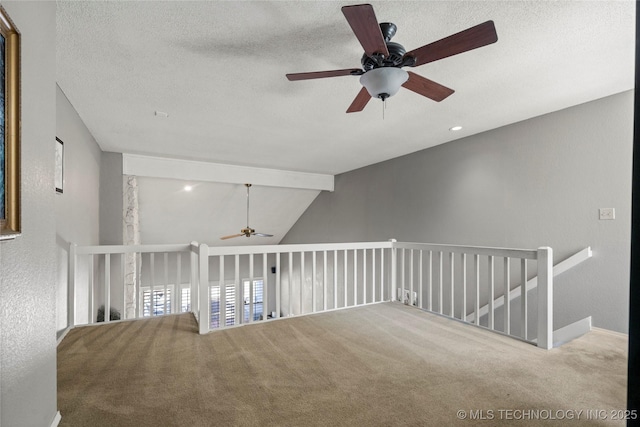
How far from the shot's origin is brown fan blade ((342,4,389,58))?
1250 mm

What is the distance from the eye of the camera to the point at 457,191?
4059mm

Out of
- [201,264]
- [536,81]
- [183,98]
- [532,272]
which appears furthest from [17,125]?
[532,272]

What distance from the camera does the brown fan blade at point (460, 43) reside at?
4.49ft

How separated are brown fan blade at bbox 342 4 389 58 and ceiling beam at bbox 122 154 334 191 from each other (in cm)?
419

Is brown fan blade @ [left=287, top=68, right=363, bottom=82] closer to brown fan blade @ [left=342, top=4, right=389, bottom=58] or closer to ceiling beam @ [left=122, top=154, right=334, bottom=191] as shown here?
brown fan blade @ [left=342, top=4, right=389, bottom=58]

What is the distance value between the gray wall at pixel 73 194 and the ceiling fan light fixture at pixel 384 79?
2485 mm

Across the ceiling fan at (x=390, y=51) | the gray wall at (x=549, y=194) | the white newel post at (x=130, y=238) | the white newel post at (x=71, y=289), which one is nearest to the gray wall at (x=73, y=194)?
the white newel post at (x=71, y=289)

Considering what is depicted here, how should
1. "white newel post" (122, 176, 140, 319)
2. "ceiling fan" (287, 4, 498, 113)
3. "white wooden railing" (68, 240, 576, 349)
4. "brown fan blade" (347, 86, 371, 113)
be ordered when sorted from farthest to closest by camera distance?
"white newel post" (122, 176, 140, 319) < "white wooden railing" (68, 240, 576, 349) < "brown fan blade" (347, 86, 371, 113) < "ceiling fan" (287, 4, 498, 113)

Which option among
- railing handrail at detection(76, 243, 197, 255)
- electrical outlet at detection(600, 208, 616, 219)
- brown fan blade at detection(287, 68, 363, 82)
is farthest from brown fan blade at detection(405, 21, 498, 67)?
railing handrail at detection(76, 243, 197, 255)

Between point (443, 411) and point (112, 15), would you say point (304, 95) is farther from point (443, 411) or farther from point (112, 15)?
point (443, 411)

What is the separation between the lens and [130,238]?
4.73m

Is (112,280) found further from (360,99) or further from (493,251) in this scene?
(493,251)

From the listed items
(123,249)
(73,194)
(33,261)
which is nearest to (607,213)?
(33,261)

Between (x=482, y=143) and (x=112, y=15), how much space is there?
3.82 metres
